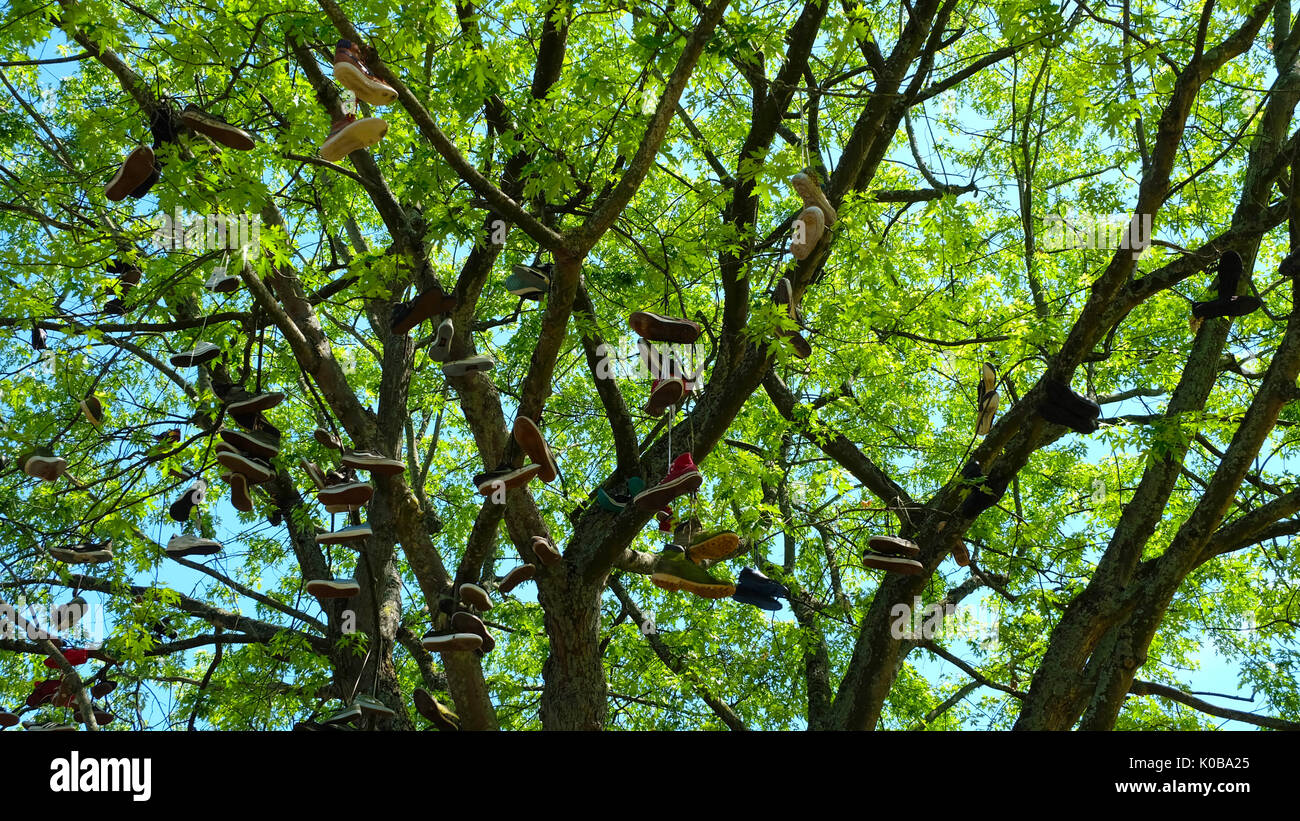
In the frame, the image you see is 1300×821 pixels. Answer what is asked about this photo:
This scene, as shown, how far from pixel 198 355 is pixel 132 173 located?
4.09ft

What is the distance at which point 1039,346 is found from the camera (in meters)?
5.73

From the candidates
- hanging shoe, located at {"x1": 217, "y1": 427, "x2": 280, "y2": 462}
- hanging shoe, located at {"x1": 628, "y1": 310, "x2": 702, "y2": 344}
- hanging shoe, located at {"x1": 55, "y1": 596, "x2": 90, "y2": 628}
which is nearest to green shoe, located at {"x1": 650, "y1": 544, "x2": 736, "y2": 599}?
hanging shoe, located at {"x1": 628, "y1": 310, "x2": 702, "y2": 344}

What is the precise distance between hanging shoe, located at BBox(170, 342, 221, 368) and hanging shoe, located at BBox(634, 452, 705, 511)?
244 cm

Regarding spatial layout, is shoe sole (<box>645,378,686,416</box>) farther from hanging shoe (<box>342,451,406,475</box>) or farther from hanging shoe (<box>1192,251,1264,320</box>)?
hanging shoe (<box>1192,251,1264,320</box>)

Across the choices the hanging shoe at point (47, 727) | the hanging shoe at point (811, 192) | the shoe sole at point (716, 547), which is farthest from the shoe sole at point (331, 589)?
the hanging shoe at point (811, 192)

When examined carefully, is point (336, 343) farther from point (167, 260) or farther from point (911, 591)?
point (911, 591)

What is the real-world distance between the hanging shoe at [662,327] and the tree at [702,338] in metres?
0.32

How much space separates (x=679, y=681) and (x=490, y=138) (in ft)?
14.7

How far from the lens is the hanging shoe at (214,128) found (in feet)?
14.7

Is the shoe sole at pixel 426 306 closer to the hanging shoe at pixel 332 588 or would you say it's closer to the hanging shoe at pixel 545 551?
the hanging shoe at pixel 545 551

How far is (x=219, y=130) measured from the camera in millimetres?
4559

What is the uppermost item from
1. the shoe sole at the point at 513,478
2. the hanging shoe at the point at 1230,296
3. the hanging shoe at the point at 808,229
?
the hanging shoe at the point at 808,229
